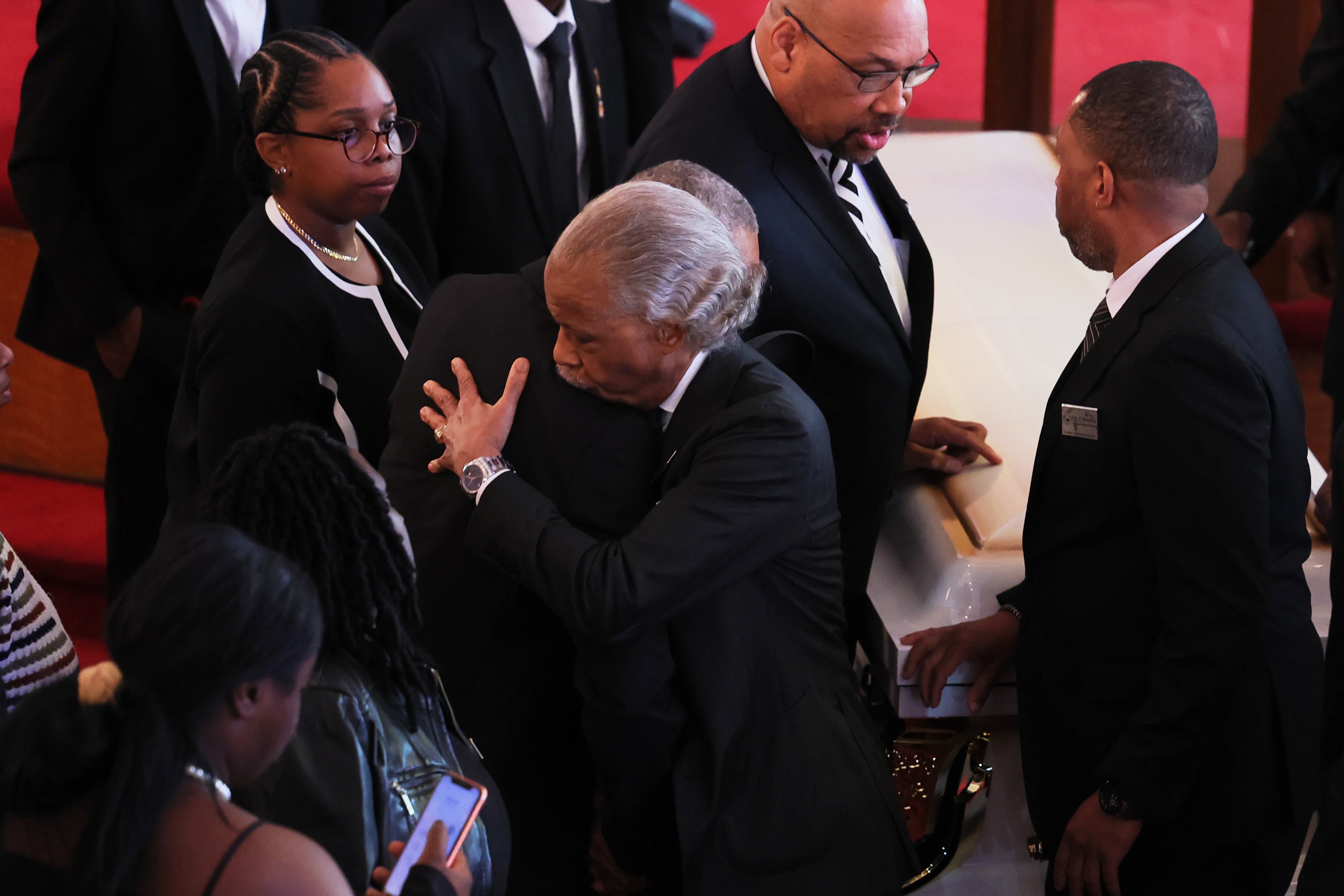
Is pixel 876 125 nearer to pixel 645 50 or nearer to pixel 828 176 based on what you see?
pixel 828 176

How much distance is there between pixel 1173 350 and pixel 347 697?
111 cm

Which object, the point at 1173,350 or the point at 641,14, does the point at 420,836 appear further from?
the point at 641,14

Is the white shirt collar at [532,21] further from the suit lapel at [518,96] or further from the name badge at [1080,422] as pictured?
the name badge at [1080,422]

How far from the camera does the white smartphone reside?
54.4 inches

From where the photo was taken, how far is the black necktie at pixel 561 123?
10.3ft

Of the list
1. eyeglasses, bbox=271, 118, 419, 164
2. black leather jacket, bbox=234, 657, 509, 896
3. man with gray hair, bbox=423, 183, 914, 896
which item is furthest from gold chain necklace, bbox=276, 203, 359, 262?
black leather jacket, bbox=234, 657, 509, 896

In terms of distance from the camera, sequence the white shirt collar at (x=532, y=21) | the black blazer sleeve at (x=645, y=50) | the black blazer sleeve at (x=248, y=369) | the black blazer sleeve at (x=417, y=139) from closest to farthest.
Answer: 1. the black blazer sleeve at (x=248, y=369)
2. the black blazer sleeve at (x=417, y=139)
3. the white shirt collar at (x=532, y=21)
4. the black blazer sleeve at (x=645, y=50)

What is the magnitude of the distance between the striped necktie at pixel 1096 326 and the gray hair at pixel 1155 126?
0.60 feet

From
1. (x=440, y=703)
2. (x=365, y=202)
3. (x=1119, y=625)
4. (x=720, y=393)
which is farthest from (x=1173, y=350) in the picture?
(x=365, y=202)

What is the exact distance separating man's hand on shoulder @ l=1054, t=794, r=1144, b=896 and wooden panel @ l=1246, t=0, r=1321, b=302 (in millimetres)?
2353

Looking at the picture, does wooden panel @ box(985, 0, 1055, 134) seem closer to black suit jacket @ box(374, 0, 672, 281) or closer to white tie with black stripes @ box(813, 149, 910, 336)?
black suit jacket @ box(374, 0, 672, 281)

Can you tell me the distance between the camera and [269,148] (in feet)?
7.36

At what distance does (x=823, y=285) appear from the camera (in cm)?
228

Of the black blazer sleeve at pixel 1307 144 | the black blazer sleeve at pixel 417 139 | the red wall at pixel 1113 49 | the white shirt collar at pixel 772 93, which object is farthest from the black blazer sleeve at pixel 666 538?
A: the red wall at pixel 1113 49
